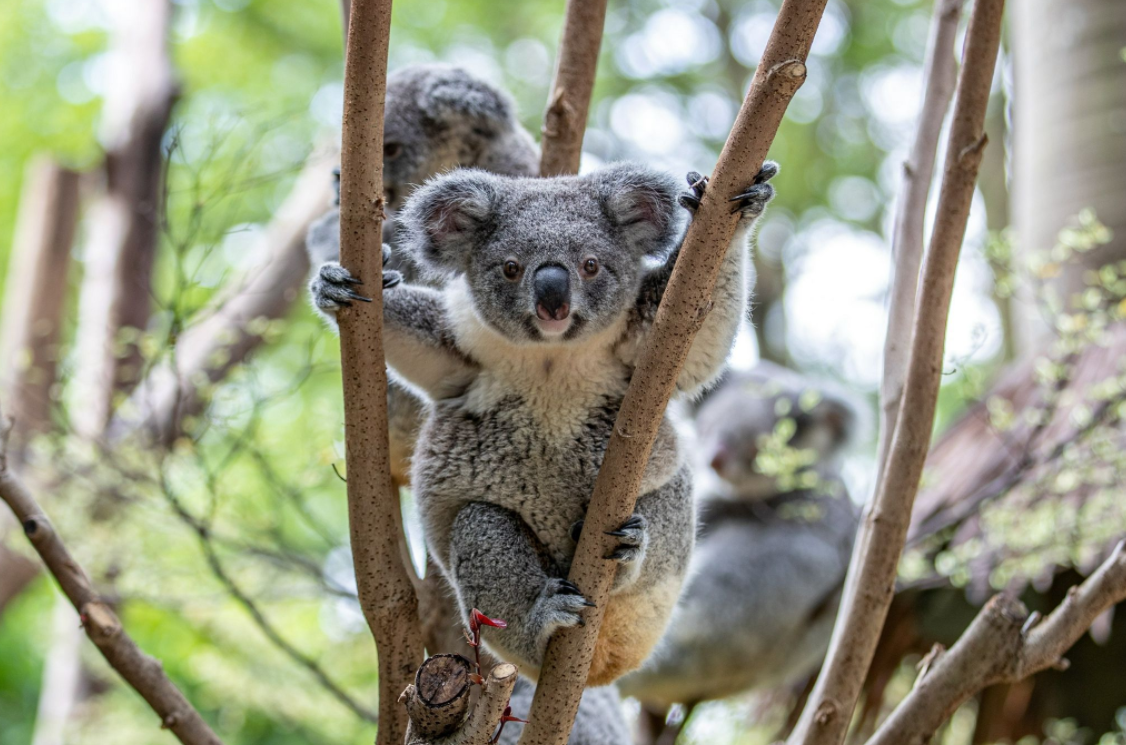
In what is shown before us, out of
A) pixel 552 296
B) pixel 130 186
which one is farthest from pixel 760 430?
pixel 130 186

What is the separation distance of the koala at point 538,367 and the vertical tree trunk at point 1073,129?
2.77 m

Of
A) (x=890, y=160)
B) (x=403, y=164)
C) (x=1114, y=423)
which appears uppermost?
(x=890, y=160)

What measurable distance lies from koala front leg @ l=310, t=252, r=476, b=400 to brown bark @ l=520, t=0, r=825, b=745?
0.65 m

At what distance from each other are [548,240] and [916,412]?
3.20 ft

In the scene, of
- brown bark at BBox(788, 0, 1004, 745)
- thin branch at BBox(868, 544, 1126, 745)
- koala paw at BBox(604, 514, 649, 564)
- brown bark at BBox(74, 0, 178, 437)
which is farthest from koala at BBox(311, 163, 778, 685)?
brown bark at BBox(74, 0, 178, 437)

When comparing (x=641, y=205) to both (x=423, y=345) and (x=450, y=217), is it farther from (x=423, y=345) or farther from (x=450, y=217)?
(x=423, y=345)

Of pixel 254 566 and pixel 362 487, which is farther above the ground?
pixel 362 487

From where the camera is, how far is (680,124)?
10055 mm

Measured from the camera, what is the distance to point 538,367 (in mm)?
Result: 2314

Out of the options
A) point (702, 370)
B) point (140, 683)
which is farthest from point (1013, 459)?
point (140, 683)

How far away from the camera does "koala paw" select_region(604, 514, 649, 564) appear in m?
1.94

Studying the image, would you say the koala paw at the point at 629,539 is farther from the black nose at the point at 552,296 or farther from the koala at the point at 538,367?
the black nose at the point at 552,296

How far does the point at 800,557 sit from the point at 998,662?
230cm

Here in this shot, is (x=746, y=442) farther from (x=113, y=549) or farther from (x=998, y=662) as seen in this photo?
(x=113, y=549)
